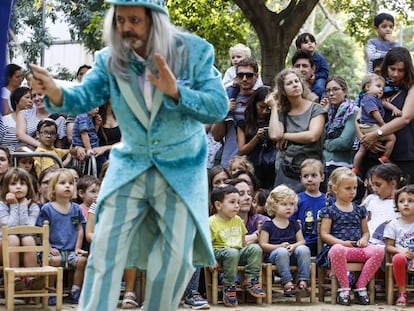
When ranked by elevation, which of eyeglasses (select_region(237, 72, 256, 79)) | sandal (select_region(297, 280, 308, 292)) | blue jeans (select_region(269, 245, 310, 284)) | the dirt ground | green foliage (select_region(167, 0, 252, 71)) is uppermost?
green foliage (select_region(167, 0, 252, 71))

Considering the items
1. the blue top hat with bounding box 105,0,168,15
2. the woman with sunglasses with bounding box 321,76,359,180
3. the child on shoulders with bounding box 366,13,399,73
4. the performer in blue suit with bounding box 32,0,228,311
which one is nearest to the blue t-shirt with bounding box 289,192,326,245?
the woman with sunglasses with bounding box 321,76,359,180

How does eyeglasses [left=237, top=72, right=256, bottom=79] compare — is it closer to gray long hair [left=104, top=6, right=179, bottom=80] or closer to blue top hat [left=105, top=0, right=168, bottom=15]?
gray long hair [left=104, top=6, right=179, bottom=80]

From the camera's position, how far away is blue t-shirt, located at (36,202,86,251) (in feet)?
30.8

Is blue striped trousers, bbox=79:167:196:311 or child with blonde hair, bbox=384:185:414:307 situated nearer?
blue striped trousers, bbox=79:167:196:311

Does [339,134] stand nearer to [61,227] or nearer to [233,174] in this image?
[233,174]

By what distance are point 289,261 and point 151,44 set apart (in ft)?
14.8

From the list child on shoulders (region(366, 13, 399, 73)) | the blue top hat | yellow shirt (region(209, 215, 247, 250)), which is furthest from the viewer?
child on shoulders (region(366, 13, 399, 73))

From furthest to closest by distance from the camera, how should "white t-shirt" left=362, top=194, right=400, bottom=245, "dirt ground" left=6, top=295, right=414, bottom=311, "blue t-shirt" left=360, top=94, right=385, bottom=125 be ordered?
"blue t-shirt" left=360, top=94, right=385, bottom=125 < "white t-shirt" left=362, top=194, right=400, bottom=245 < "dirt ground" left=6, top=295, right=414, bottom=311

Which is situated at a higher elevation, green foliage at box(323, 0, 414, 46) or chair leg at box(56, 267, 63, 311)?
green foliage at box(323, 0, 414, 46)

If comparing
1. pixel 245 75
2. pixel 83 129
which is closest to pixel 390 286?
pixel 245 75

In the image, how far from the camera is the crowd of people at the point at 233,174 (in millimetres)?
5426

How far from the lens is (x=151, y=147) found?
543 cm

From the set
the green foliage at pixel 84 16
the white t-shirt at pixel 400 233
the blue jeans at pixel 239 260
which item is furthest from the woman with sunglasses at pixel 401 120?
→ the green foliage at pixel 84 16

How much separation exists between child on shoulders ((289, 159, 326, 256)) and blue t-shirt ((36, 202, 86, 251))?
2.00 meters
